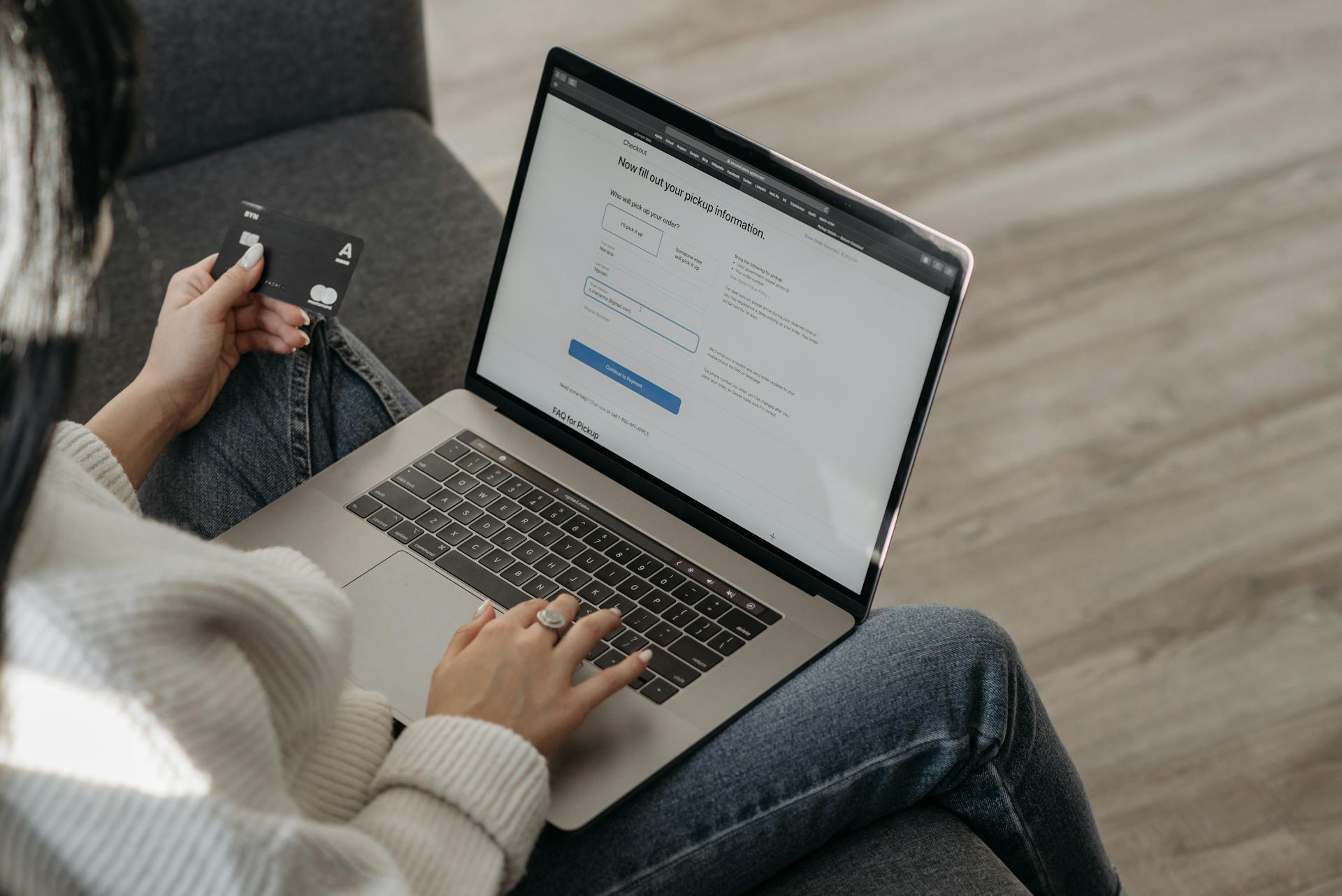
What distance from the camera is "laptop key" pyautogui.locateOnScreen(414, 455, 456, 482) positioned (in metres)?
1.02

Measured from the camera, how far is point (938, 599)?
5.17ft

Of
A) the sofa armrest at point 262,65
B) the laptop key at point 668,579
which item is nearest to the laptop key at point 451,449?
the laptop key at point 668,579

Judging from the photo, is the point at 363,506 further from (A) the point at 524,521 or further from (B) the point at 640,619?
(B) the point at 640,619

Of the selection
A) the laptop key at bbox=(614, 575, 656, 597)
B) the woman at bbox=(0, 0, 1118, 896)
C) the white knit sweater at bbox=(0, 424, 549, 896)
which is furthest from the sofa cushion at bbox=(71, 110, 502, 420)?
the white knit sweater at bbox=(0, 424, 549, 896)

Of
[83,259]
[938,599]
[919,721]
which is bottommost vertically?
[938,599]

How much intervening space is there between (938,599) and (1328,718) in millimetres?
459

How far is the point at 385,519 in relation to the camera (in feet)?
3.24

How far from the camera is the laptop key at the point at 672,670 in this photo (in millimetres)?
882

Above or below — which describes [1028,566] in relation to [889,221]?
below

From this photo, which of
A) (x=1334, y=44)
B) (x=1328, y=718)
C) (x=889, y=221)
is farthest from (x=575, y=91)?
(x=1334, y=44)

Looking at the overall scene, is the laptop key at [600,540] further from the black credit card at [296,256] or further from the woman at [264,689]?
the black credit card at [296,256]

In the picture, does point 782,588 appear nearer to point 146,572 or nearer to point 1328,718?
point 146,572

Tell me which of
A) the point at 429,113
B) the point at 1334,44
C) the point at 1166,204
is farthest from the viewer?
the point at 1334,44

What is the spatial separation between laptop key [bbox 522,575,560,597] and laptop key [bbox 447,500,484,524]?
8cm
